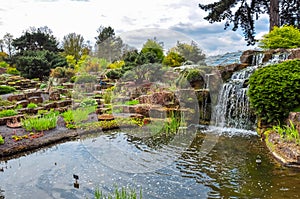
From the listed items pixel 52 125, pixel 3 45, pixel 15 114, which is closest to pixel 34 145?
pixel 52 125

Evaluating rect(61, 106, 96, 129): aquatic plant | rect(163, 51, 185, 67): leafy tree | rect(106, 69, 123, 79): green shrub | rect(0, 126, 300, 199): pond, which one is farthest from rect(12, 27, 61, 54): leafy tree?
rect(0, 126, 300, 199): pond

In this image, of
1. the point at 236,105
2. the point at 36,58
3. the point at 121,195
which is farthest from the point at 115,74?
the point at 121,195

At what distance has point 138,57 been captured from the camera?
14742 mm

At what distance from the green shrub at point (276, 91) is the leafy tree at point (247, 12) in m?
9.06

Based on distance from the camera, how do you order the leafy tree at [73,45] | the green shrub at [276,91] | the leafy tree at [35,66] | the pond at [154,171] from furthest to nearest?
the leafy tree at [73,45], the leafy tree at [35,66], the green shrub at [276,91], the pond at [154,171]

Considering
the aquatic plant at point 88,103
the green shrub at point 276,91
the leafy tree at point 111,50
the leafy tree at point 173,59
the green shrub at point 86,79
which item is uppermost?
the leafy tree at point 111,50

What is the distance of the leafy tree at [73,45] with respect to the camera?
26.1 m

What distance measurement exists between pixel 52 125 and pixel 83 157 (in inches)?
99.6

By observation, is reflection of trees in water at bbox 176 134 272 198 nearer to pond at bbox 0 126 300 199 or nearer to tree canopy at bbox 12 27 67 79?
pond at bbox 0 126 300 199

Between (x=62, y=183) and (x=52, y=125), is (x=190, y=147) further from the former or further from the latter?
(x=52, y=125)

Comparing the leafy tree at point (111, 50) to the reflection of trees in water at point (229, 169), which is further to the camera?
the leafy tree at point (111, 50)

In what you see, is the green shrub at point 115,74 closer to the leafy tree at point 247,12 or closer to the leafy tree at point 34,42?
the leafy tree at point 247,12

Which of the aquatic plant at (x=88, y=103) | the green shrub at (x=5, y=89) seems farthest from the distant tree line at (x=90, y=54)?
the green shrub at (x=5, y=89)

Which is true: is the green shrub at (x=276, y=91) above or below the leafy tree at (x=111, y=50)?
below
